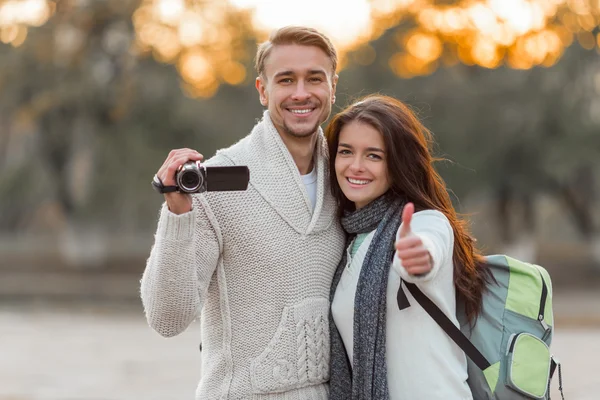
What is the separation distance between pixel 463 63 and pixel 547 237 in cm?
1691

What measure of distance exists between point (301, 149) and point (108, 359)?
345 inches

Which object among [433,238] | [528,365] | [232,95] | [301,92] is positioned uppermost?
[232,95]

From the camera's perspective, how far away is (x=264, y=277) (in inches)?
111

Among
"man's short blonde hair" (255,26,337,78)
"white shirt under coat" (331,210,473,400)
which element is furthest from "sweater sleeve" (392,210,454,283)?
"man's short blonde hair" (255,26,337,78)

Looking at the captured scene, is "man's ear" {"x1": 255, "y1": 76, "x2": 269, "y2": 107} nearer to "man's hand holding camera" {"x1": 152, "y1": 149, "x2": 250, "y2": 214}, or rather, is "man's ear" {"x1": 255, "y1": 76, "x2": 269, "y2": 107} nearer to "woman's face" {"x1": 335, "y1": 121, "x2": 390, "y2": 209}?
"woman's face" {"x1": 335, "y1": 121, "x2": 390, "y2": 209}

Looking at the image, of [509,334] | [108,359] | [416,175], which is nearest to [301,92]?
[416,175]

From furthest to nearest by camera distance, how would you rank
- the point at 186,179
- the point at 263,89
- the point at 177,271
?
the point at 263,89
the point at 177,271
the point at 186,179

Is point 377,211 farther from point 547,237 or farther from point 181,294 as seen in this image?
point 547,237

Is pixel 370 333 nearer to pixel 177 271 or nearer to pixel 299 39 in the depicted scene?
pixel 177 271

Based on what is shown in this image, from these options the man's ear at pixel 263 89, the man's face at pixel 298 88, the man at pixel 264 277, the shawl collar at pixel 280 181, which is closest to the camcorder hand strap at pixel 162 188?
the man at pixel 264 277

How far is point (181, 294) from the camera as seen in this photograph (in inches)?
104

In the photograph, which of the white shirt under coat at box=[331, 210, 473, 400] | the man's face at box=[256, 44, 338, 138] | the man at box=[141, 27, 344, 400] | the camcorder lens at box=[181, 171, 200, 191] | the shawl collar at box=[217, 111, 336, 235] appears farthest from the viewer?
the man's face at box=[256, 44, 338, 138]

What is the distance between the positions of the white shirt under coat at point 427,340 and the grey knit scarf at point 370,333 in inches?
1.4

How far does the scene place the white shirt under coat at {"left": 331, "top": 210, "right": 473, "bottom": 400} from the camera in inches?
104
